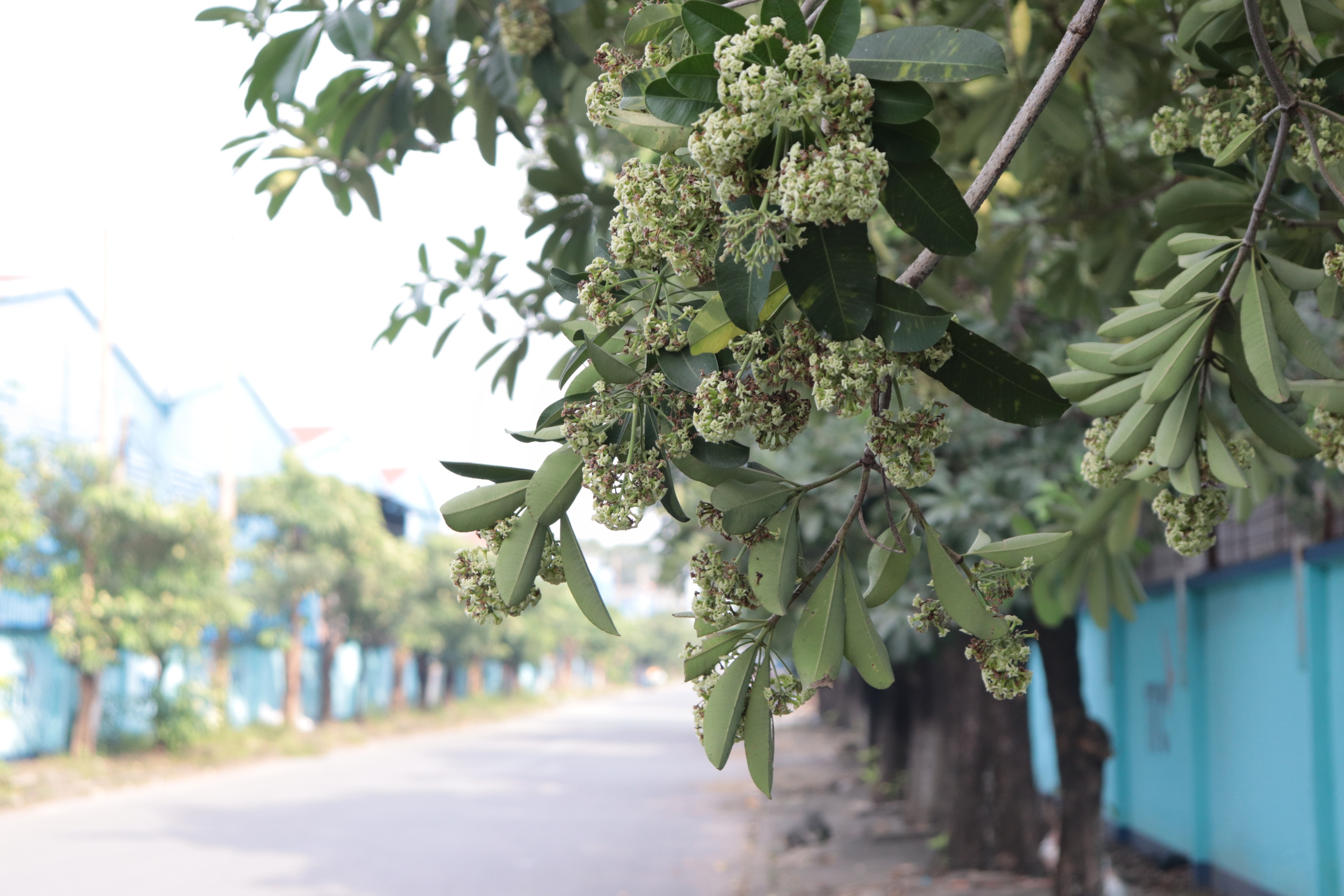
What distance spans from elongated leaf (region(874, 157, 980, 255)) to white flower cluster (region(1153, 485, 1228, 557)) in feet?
2.70

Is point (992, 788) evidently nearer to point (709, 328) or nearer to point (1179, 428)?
point (1179, 428)

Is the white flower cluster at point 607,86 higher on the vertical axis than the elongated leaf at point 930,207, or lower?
higher

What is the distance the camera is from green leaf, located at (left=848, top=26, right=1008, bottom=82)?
1.26 meters

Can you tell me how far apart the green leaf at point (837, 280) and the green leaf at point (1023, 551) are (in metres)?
0.43

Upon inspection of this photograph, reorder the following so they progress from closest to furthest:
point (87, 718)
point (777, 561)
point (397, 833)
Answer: point (777, 561), point (397, 833), point (87, 718)

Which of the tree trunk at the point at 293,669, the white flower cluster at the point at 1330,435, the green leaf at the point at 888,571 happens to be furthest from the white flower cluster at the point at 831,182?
the tree trunk at the point at 293,669

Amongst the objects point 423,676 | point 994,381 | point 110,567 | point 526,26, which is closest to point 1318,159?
point 994,381

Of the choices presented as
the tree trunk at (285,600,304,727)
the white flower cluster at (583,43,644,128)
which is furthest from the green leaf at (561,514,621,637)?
the tree trunk at (285,600,304,727)

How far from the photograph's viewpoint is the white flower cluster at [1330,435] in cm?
200

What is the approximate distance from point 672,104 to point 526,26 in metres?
1.86

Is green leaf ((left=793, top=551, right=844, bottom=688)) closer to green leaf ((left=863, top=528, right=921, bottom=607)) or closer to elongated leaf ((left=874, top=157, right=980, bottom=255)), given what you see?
green leaf ((left=863, top=528, right=921, bottom=607))

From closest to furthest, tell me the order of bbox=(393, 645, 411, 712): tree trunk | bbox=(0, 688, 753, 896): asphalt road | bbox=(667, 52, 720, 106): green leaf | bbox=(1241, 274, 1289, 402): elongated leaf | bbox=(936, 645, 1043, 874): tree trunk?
bbox=(667, 52, 720, 106): green leaf
bbox=(1241, 274, 1289, 402): elongated leaf
bbox=(936, 645, 1043, 874): tree trunk
bbox=(0, 688, 753, 896): asphalt road
bbox=(393, 645, 411, 712): tree trunk

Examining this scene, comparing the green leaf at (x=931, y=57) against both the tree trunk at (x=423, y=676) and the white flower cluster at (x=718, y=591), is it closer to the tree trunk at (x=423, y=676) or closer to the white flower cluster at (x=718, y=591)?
the white flower cluster at (x=718, y=591)

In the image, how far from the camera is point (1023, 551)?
5.05ft
